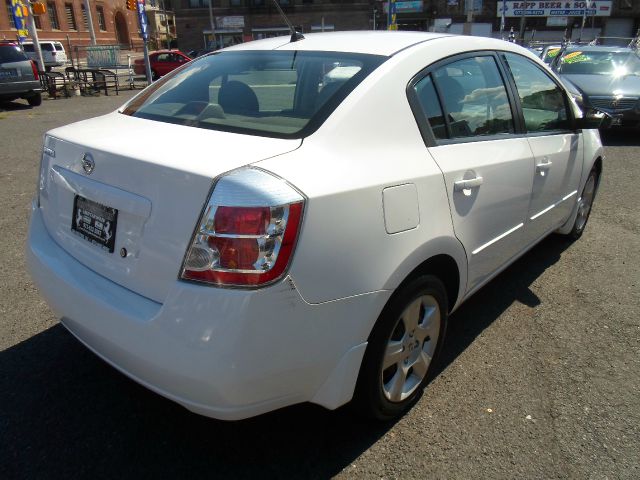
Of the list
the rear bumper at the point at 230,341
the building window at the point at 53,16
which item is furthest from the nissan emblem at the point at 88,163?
the building window at the point at 53,16

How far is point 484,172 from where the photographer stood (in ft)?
8.66

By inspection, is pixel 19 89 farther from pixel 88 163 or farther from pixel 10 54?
pixel 88 163

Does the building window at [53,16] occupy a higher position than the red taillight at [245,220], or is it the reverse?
the building window at [53,16]

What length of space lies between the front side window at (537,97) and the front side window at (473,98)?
0.81 feet

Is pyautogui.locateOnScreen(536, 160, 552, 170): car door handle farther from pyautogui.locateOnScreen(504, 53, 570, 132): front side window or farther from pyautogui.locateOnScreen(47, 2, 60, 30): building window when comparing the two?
pyautogui.locateOnScreen(47, 2, 60, 30): building window

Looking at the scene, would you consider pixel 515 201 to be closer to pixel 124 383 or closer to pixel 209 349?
pixel 209 349

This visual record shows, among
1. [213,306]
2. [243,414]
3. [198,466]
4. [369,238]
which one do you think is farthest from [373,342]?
[198,466]

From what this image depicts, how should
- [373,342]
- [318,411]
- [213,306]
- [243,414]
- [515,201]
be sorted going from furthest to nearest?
[515,201]
[318,411]
[373,342]
[243,414]
[213,306]

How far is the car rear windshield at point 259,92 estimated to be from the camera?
2229 mm

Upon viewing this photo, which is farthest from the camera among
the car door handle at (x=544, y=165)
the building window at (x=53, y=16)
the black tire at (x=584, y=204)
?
the building window at (x=53, y=16)

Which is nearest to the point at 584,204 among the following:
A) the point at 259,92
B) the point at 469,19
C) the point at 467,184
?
the point at 467,184

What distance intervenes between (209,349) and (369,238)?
71cm

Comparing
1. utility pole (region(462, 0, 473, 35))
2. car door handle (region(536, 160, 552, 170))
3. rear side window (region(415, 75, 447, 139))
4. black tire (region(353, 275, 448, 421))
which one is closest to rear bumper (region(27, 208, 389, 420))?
black tire (region(353, 275, 448, 421))

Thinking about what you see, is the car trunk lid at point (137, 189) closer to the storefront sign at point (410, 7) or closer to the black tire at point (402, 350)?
the black tire at point (402, 350)
